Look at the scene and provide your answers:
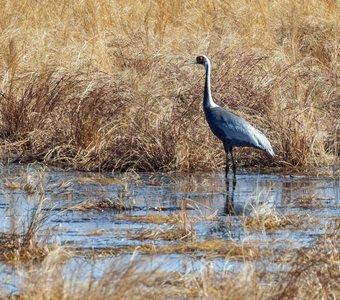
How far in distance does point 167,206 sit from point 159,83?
15.6ft

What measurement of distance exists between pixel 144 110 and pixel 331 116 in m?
2.47

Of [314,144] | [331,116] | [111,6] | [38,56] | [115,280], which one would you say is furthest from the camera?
[111,6]

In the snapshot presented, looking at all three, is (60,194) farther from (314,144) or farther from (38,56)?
(38,56)

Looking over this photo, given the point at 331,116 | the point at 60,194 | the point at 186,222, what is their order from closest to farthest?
1. the point at 186,222
2. the point at 60,194
3. the point at 331,116

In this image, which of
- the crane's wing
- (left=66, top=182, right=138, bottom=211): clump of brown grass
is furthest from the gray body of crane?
(left=66, top=182, right=138, bottom=211): clump of brown grass

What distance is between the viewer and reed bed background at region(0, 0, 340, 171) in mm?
12039

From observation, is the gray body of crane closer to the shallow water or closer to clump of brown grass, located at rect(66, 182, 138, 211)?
the shallow water

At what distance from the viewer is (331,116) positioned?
13.7m

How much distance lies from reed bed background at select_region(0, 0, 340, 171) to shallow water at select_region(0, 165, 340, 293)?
41 centimetres

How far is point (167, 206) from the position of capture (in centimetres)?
993

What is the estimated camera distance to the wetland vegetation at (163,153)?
6.59 metres

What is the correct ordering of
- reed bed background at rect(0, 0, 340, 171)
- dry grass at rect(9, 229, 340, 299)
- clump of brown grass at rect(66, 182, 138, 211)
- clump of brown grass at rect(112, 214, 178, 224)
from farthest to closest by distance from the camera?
1. reed bed background at rect(0, 0, 340, 171)
2. clump of brown grass at rect(66, 182, 138, 211)
3. clump of brown grass at rect(112, 214, 178, 224)
4. dry grass at rect(9, 229, 340, 299)

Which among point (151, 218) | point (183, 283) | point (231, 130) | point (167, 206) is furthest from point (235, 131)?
point (183, 283)

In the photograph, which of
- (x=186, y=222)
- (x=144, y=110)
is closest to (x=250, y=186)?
(x=144, y=110)
